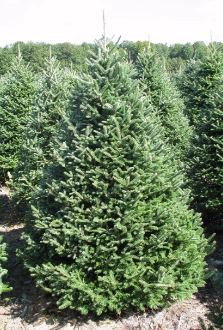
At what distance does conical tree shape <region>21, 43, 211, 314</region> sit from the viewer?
502cm

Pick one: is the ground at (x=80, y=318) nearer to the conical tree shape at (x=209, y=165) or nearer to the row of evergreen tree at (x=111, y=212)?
the row of evergreen tree at (x=111, y=212)

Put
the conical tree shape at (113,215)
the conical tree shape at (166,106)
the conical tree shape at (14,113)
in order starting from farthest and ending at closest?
the conical tree shape at (14,113), the conical tree shape at (166,106), the conical tree shape at (113,215)

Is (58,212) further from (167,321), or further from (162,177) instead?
(167,321)

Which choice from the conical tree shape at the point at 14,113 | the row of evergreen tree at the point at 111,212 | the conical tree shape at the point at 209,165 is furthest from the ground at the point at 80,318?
the conical tree shape at the point at 14,113

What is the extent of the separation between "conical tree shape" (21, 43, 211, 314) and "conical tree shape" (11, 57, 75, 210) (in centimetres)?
351

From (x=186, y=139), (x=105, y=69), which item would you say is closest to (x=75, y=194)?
Answer: (x=105, y=69)

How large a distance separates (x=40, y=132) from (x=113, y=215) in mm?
4440

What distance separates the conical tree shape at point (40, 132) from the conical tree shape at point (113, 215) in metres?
3.51

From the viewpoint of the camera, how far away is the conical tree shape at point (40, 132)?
8.92m

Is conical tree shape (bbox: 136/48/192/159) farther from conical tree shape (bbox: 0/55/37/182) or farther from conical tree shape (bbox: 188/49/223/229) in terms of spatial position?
conical tree shape (bbox: 0/55/37/182)

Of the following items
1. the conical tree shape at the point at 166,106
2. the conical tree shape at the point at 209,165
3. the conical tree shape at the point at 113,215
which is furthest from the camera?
the conical tree shape at the point at 166,106

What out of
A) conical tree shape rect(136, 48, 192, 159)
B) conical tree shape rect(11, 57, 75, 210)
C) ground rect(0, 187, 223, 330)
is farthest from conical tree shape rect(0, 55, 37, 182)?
ground rect(0, 187, 223, 330)

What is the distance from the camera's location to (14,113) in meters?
11.9

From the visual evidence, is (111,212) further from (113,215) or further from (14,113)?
(14,113)
